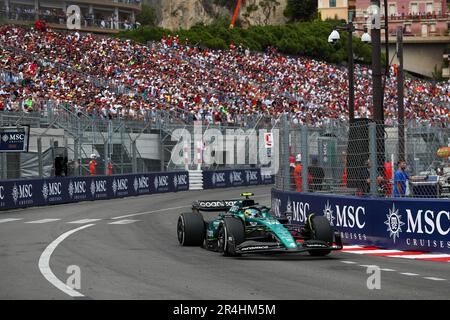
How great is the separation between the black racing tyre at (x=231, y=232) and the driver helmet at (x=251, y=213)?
569mm

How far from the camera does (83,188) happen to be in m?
36.2

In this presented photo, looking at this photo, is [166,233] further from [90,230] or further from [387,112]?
[387,112]

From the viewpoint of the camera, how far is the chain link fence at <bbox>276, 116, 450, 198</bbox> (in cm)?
1747

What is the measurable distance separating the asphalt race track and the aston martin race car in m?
0.21

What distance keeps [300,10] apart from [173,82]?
240 ft

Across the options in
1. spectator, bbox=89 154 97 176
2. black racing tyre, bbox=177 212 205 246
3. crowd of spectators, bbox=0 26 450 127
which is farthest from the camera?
crowd of spectators, bbox=0 26 450 127

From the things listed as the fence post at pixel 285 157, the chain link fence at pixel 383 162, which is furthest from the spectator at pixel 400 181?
the fence post at pixel 285 157

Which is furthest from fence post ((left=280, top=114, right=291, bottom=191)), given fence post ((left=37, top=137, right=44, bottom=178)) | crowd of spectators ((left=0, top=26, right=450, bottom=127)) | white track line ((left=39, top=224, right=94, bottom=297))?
crowd of spectators ((left=0, top=26, right=450, bottom=127))

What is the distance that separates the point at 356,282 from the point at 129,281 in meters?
2.86

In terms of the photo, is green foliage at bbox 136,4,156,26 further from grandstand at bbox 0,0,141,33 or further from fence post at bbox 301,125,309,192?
fence post at bbox 301,125,309,192

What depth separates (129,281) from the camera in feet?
40.0

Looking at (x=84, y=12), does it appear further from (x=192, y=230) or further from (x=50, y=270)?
(x=50, y=270)

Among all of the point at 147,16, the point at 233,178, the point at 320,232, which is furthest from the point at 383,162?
the point at 147,16

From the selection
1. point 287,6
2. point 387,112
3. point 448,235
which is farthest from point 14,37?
point 287,6
